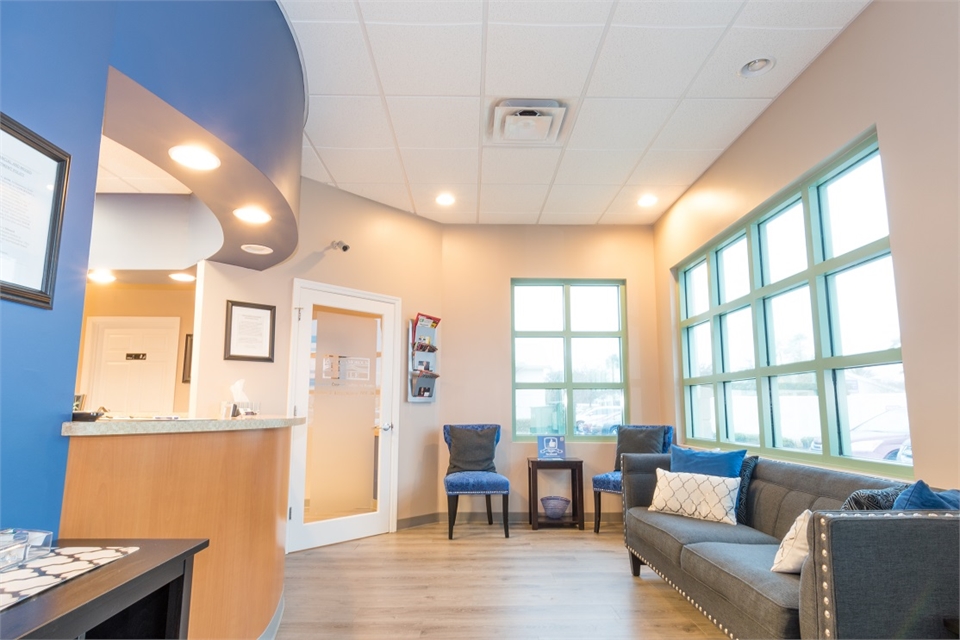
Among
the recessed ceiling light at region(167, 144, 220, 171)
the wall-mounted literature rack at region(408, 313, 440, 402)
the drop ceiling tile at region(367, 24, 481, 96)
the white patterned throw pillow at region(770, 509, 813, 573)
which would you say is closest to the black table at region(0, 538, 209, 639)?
the recessed ceiling light at region(167, 144, 220, 171)

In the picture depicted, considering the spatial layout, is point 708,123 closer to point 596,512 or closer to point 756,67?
point 756,67

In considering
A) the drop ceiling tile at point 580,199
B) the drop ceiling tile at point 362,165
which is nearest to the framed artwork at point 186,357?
the drop ceiling tile at point 362,165

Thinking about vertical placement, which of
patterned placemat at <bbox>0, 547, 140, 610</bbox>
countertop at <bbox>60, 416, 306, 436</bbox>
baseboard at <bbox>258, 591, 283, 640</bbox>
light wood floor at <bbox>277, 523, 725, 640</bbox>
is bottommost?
light wood floor at <bbox>277, 523, 725, 640</bbox>

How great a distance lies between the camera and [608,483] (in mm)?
5082

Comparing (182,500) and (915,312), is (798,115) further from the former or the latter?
(182,500)

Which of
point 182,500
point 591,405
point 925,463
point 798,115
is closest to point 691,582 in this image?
point 925,463

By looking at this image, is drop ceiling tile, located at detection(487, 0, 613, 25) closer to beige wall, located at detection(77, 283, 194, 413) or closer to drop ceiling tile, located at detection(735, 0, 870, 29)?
drop ceiling tile, located at detection(735, 0, 870, 29)

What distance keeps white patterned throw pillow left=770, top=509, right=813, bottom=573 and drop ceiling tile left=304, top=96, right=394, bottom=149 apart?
3186 mm

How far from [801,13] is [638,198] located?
2507mm

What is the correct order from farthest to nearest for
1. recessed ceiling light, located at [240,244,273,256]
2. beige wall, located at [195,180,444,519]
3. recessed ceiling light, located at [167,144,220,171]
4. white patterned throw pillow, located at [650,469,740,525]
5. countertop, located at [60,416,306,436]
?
beige wall, located at [195,180,444,519], recessed ceiling light, located at [240,244,273,256], white patterned throw pillow, located at [650,469,740,525], recessed ceiling light, located at [167,144,220,171], countertop, located at [60,416,306,436]

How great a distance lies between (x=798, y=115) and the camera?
132 inches

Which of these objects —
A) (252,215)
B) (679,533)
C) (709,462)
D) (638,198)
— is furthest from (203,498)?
(638,198)

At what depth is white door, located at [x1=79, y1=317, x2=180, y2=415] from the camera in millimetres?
5418

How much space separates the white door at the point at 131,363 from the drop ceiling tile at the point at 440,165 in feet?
9.40
